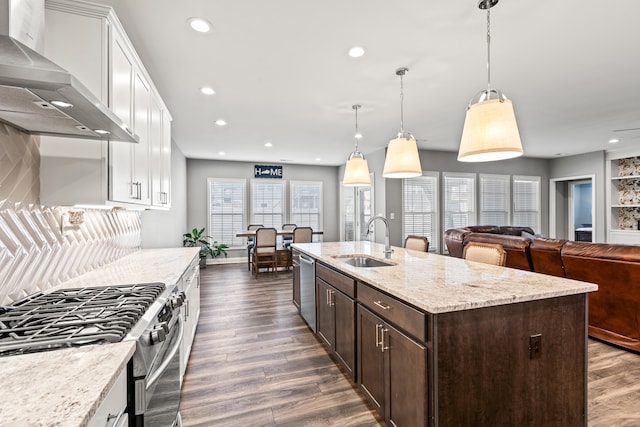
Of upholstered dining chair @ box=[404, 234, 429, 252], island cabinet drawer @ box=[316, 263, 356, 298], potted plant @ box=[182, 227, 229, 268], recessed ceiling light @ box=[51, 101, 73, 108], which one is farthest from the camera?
potted plant @ box=[182, 227, 229, 268]

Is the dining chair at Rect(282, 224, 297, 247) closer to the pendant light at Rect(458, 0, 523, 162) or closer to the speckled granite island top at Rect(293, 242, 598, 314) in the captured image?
the speckled granite island top at Rect(293, 242, 598, 314)

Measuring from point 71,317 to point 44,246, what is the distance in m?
0.78

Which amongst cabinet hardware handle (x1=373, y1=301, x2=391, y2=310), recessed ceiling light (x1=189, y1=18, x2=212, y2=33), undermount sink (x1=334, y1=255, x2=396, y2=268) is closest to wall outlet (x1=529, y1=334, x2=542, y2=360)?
cabinet hardware handle (x1=373, y1=301, x2=391, y2=310)

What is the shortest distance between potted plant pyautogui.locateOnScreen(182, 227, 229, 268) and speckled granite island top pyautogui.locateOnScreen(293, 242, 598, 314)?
524cm

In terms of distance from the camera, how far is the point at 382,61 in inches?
102

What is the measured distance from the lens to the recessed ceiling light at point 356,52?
2387 millimetres

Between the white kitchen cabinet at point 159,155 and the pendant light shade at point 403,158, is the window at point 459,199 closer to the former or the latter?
the pendant light shade at point 403,158

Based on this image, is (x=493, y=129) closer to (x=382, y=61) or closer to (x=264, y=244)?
(x=382, y=61)

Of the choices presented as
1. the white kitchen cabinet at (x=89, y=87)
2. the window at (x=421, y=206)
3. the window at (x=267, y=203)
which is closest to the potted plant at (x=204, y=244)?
the window at (x=267, y=203)

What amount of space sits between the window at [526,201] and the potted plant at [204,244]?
7.41 metres

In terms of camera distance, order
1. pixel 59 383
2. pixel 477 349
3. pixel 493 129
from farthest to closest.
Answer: pixel 493 129 → pixel 477 349 → pixel 59 383

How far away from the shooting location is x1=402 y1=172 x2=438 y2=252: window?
639 centimetres

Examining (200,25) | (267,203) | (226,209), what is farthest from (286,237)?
(200,25)

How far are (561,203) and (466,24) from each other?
7886 millimetres
